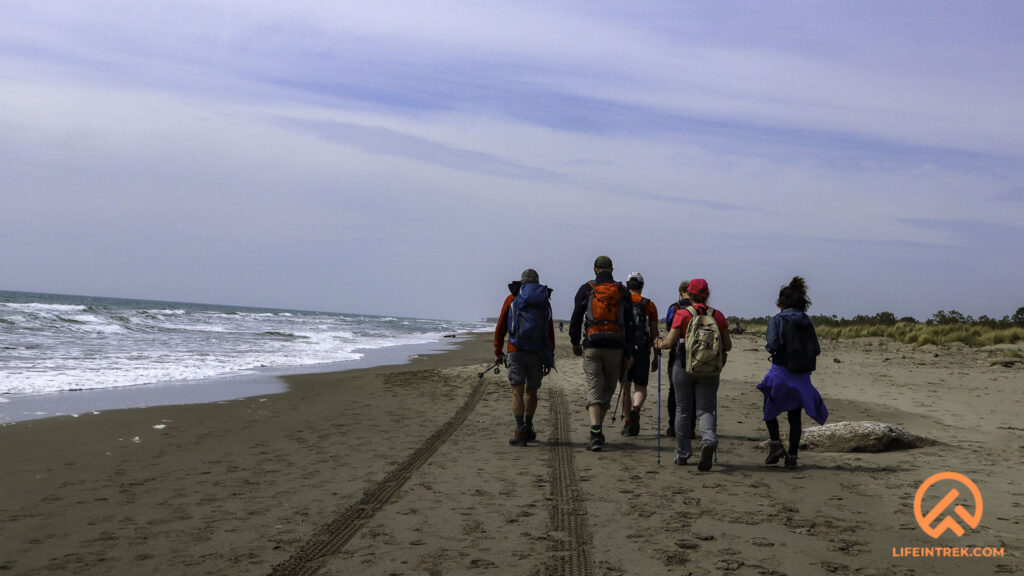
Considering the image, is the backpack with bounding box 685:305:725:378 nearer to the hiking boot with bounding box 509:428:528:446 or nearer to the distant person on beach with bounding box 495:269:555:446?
the distant person on beach with bounding box 495:269:555:446

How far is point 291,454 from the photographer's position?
24.6 feet

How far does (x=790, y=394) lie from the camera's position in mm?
6949

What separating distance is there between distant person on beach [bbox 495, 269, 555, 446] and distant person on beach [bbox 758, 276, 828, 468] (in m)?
2.23

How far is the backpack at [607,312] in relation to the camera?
7.80 m

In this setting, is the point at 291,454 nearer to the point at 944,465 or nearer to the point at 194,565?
the point at 194,565

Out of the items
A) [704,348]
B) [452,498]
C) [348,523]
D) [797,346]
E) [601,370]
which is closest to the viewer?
[348,523]

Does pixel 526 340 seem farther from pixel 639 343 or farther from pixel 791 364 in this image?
pixel 791 364

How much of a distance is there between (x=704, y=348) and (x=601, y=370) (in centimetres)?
143

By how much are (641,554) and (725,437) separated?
497 cm

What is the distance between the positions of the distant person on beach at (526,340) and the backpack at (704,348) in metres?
1.68

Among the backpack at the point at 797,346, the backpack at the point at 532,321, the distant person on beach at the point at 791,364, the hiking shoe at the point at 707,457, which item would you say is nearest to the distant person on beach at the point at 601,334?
the backpack at the point at 532,321

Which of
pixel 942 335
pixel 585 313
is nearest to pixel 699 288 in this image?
pixel 585 313

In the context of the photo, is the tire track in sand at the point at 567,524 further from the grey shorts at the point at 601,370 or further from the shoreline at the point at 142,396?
the shoreline at the point at 142,396

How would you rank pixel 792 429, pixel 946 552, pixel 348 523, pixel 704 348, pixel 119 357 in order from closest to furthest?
pixel 946 552
pixel 348 523
pixel 704 348
pixel 792 429
pixel 119 357
